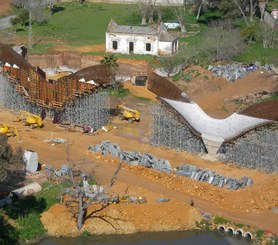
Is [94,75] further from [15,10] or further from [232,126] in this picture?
[15,10]

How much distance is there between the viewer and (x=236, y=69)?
61969 mm

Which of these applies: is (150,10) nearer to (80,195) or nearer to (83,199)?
(83,199)

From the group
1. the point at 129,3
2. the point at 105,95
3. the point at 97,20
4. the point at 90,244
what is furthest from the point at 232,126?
the point at 129,3

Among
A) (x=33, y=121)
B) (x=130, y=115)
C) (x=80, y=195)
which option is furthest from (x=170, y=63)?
(x=80, y=195)

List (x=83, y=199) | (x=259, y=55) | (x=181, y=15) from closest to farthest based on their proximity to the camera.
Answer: (x=83, y=199)
(x=259, y=55)
(x=181, y=15)

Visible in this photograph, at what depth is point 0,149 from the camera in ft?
110

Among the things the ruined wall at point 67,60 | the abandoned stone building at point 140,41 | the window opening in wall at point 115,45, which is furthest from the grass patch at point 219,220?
the window opening in wall at point 115,45

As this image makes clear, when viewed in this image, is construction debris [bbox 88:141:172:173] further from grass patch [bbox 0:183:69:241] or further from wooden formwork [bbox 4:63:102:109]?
wooden formwork [bbox 4:63:102:109]

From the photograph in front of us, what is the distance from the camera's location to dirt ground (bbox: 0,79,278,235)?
113 feet

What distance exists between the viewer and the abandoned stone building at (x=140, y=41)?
6688 cm

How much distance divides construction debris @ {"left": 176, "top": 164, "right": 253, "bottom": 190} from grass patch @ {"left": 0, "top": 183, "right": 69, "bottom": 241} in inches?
288

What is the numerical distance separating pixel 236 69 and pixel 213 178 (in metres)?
24.7

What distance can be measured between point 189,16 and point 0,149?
174ft

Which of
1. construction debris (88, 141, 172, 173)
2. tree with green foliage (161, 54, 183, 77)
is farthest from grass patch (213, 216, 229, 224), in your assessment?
tree with green foliage (161, 54, 183, 77)
